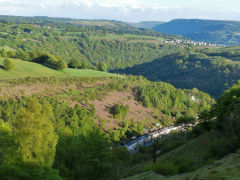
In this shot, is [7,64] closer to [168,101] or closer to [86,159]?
[168,101]

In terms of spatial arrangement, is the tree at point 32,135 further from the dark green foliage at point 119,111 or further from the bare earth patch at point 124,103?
the dark green foliage at point 119,111

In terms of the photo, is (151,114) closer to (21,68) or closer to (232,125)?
(21,68)

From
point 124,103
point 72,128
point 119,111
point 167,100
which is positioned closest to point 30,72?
point 124,103

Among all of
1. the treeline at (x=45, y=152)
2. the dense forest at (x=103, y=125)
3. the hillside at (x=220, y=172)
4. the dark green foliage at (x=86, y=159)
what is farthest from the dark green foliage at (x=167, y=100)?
the hillside at (x=220, y=172)

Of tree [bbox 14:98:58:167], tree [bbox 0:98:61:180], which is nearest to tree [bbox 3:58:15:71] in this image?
tree [bbox 0:98:61:180]

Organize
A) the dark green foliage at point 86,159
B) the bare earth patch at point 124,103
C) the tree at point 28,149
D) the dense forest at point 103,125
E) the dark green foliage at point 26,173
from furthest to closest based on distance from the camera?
the bare earth patch at point 124,103, the dark green foliage at point 86,159, the dense forest at point 103,125, the tree at point 28,149, the dark green foliage at point 26,173

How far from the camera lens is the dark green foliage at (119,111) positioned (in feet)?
304

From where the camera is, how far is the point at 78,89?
103m

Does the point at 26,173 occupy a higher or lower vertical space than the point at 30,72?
higher

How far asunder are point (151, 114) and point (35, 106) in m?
84.3

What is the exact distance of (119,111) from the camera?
305 ft

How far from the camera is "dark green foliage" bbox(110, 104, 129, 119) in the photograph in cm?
9262

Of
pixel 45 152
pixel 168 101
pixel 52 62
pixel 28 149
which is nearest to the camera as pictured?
pixel 28 149

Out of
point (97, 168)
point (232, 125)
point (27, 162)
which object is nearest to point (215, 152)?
point (232, 125)
